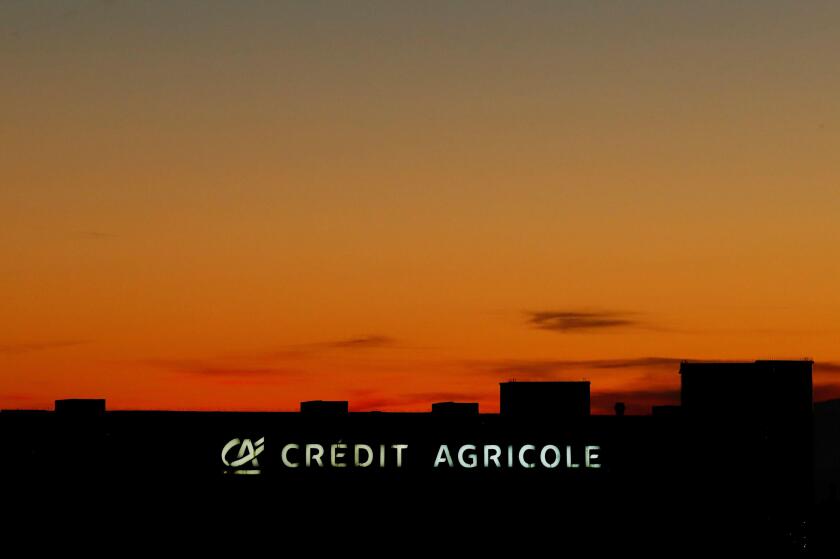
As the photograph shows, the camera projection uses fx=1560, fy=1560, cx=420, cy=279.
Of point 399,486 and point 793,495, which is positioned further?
point 793,495

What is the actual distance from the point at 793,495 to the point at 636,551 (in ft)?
63.9

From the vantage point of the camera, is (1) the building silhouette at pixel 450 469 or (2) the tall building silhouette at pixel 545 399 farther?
(2) the tall building silhouette at pixel 545 399

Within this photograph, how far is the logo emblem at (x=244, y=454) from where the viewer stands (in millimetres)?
100000

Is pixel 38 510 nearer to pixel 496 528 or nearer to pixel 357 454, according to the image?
pixel 357 454

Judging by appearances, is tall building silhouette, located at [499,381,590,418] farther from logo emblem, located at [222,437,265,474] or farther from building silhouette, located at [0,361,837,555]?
logo emblem, located at [222,437,265,474]

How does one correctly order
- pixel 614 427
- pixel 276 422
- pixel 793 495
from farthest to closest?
Answer: pixel 793 495
pixel 614 427
pixel 276 422

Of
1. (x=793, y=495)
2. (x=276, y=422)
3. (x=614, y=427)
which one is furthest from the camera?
(x=793, y=495)

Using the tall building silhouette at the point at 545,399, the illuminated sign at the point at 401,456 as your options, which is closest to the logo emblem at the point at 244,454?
the illuminated sign at the point at 401,456

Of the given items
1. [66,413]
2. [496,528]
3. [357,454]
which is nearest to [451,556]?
[496,528]

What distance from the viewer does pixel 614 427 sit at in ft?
349

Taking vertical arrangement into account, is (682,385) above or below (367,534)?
above

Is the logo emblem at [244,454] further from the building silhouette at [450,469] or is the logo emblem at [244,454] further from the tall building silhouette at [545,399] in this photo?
the tall building silhouette at [545,399]

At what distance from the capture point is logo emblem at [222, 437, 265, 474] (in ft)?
328

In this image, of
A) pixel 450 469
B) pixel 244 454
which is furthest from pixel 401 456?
pixel 244 454
